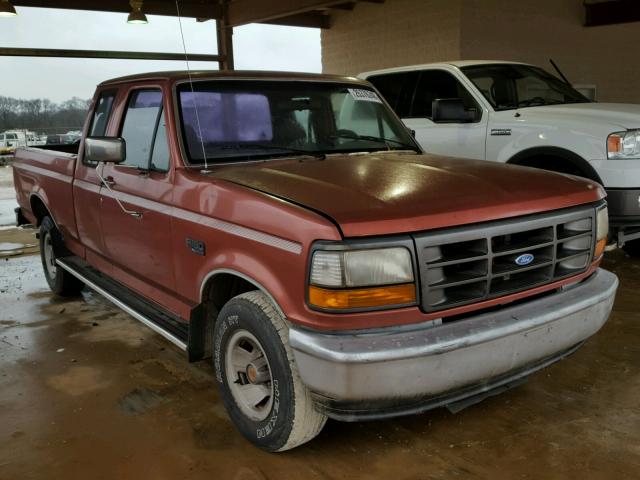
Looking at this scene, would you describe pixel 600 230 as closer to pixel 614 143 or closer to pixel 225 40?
pixel 614 143

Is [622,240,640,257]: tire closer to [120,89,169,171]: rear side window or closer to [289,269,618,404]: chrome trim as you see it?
[289,269,618,404]: chrome trim

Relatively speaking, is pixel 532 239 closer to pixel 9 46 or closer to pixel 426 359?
pixel 426 359

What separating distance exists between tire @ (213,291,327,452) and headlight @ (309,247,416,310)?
1.06 feet

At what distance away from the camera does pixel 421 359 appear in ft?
7.45

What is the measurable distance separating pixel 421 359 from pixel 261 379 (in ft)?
2.72

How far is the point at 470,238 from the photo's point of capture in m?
2.42

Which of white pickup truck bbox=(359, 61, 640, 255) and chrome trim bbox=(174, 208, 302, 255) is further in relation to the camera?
white pickup truck bbox=(359, 61, 640, 255)

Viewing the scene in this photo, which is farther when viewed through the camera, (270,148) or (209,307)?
(270,148)

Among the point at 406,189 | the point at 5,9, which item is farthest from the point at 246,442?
the point at 5,9

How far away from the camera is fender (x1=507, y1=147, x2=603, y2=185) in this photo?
5047 millimetres

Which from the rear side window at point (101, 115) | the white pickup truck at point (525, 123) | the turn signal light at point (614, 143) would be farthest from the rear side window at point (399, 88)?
the rear side window at point (101, 115)

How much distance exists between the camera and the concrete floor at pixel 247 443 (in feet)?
8.87

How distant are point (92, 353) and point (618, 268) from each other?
486cm

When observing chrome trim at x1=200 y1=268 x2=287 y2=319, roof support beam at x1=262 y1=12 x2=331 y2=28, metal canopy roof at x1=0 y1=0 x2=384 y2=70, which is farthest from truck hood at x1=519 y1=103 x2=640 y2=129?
roof support beam at x1=262 y1=12 x2=331 y2=28
